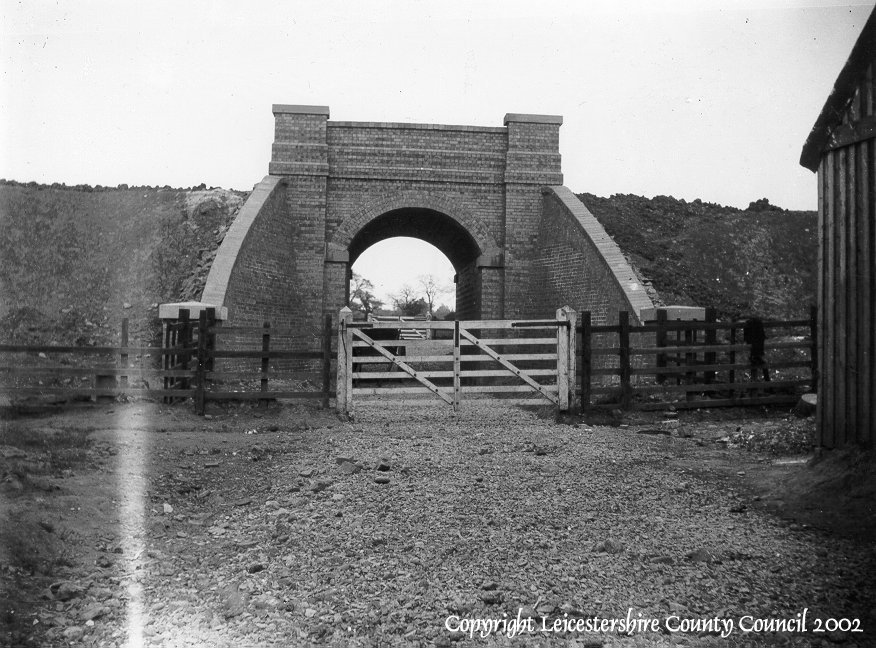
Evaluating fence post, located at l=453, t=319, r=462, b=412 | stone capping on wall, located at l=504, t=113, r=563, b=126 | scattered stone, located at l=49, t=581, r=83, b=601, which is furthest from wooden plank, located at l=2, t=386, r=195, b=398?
stone capping on wall, located at l=504, t=113, r=563, b=126

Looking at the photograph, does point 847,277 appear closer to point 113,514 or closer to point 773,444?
point 773,444

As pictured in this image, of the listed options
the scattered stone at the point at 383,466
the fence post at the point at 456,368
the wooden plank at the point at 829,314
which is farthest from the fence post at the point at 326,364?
the wooden plank at the point at 829,314

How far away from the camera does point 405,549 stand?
4.05m

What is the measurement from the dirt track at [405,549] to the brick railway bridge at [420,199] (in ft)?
27.7

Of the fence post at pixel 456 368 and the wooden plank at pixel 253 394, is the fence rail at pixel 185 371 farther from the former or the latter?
the fence post at pixel 456 368

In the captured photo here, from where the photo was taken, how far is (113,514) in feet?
14.8

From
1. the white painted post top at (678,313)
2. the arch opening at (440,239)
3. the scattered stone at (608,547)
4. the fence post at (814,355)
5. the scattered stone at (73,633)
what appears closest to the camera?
the scattered stone at (73,633)

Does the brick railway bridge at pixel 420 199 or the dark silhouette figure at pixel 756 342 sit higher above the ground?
the brick railway bridge at pixel 420 199

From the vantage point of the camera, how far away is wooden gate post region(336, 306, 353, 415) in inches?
369

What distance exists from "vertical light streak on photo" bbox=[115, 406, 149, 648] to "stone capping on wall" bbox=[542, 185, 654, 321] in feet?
28.2

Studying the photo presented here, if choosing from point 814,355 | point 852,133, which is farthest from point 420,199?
point 852,133

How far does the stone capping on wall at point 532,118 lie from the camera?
15.5m

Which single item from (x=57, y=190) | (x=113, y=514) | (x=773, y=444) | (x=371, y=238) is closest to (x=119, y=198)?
(x=57, y=190)

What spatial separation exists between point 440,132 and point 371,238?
13.1 ft
